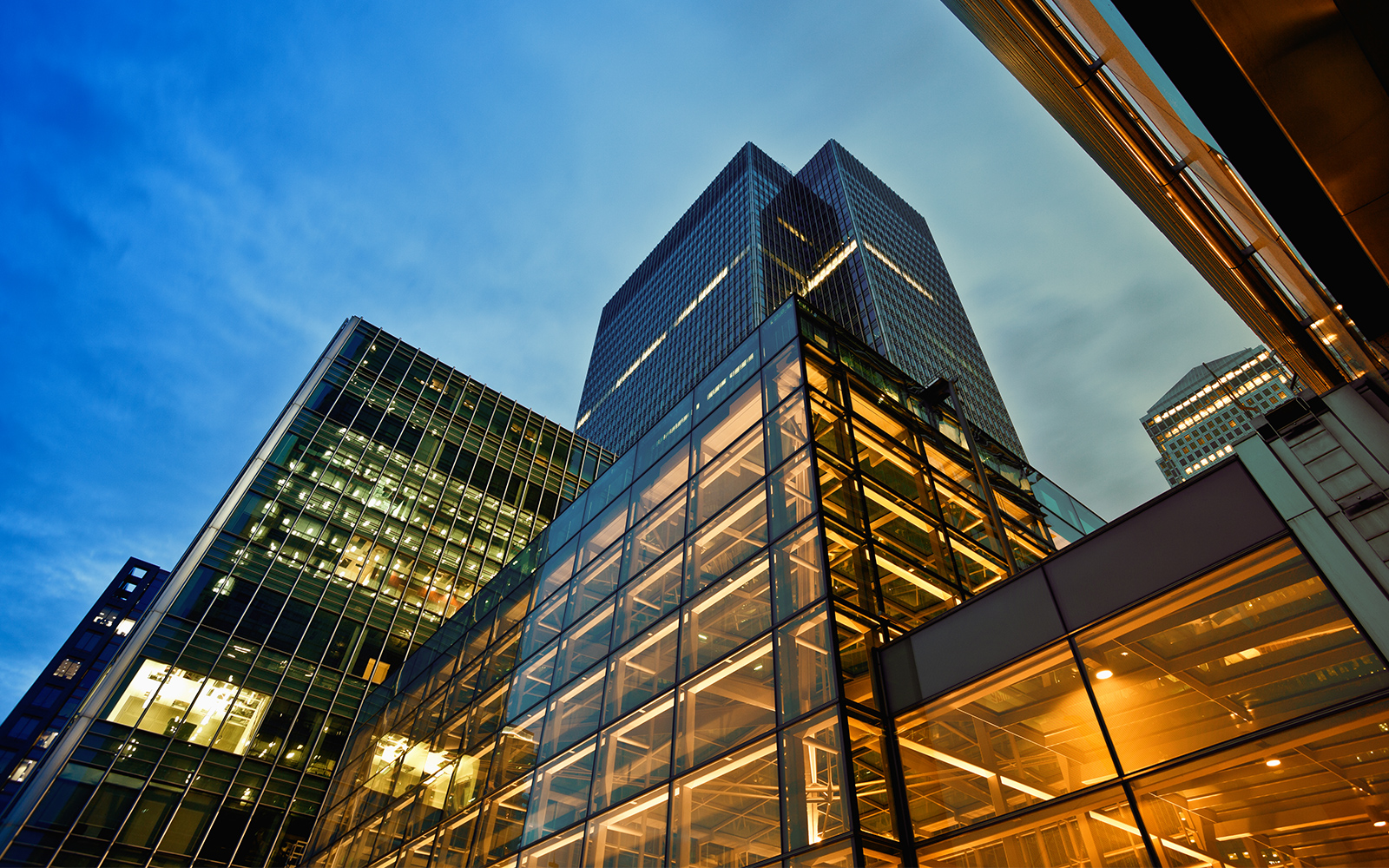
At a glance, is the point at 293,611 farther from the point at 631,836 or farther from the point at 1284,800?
the point at 1284,800

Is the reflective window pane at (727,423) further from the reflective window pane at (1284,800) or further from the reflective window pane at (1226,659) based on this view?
the reflective window pane at (1284,800)

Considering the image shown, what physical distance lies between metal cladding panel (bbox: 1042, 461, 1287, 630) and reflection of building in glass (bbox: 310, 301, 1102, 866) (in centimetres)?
226

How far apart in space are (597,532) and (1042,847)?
13.9 meters

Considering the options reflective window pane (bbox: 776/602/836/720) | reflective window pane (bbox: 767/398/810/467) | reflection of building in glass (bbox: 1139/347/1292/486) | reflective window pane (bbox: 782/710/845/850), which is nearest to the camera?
reflective window pane (bbox: 782/710/845/850)

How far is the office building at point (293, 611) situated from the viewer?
28141 millimetres

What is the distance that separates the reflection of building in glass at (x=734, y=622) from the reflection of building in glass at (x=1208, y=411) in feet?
516

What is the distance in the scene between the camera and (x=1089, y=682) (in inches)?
381

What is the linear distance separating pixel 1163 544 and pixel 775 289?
4433 inches

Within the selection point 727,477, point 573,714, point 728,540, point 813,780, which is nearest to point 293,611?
point 573,714

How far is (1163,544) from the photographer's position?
9.59m

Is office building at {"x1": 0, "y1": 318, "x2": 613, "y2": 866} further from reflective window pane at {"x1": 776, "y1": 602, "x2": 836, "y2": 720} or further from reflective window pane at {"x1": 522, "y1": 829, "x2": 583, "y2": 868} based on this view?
reflective window pane at {"x1": 776, "y1": 602, "x2": 836, "y2": 720}

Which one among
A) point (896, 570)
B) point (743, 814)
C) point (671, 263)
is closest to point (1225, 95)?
point (896, 570)

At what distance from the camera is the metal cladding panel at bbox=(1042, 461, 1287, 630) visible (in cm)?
895

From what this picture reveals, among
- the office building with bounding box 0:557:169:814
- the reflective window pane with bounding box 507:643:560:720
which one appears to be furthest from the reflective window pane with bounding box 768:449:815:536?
the office building with bounding box 0:557:169:814
